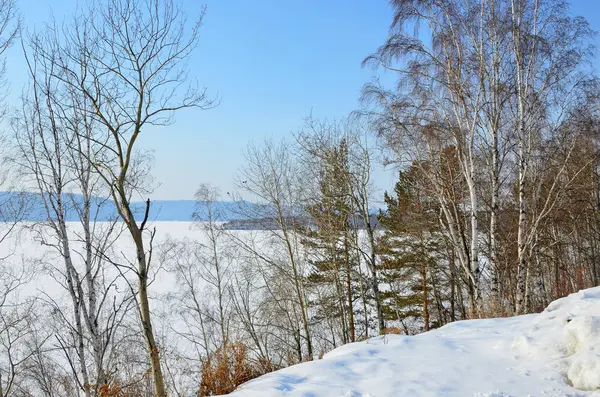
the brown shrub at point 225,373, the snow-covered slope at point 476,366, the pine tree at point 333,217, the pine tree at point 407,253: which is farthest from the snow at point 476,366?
the pine tree at point 407,253

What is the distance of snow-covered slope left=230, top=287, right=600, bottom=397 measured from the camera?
4.16m

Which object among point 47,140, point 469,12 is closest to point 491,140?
point 469,12

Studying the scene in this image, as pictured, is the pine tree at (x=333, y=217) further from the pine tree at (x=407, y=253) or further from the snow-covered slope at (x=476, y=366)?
the snow-covered slope at (x=476, y=366)

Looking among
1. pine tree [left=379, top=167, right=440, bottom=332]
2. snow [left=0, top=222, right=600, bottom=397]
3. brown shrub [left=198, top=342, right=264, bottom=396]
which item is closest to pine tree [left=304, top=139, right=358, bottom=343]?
pine tree [left=379, top=167, right=440, bottom=332]

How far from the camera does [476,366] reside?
4750 millimetres

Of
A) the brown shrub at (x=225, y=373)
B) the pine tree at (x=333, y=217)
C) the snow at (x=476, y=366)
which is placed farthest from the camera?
the pine tree at (x=333, y=217)

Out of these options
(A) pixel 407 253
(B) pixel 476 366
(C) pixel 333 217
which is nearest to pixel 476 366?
(B) pixel 476 366

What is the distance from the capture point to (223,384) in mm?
5883

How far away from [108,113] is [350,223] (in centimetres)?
1108

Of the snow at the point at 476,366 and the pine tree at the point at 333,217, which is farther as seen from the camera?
the pine tree at the point at 333,217

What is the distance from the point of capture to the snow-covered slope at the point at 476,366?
4164 millimetres

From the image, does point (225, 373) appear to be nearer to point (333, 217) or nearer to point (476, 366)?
point (476, 366)

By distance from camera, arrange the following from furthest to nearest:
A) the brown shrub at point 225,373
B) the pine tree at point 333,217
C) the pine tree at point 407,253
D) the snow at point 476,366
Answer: the pine tree at point 407,253
the pine tree at point 333,217
the brown shrub at point 225,373
the snow at point 476,366

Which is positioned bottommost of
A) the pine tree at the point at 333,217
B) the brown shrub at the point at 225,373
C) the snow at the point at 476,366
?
the brown shrub at the point at 225,373
